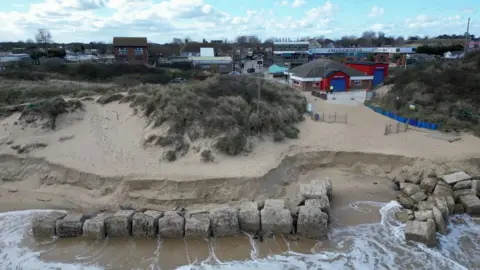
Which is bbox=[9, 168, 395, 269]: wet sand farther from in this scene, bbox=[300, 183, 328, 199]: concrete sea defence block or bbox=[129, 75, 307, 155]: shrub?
bbox=[129, 75, 307, 155]: shrub

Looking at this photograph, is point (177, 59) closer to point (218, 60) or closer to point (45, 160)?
point (218, 60)

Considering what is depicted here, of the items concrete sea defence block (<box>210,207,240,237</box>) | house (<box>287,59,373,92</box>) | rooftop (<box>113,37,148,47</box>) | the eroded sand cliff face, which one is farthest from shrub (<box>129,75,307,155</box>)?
rooftop (<box>113,37,148,47</box>)

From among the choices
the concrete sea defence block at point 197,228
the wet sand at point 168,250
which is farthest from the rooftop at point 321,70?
the concrete sea defence block at point 197,228

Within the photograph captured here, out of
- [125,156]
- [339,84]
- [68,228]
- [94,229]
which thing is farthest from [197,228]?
[339,84]

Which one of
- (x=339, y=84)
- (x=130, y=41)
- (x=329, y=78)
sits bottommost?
(x=339, y=84)

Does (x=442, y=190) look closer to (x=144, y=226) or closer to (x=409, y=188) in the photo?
(x=409, y=188)
